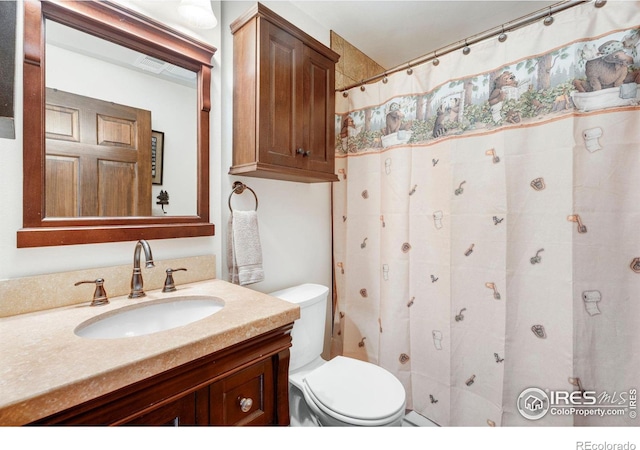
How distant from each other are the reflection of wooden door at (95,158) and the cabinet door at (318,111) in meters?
0.70

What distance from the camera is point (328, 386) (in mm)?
1149

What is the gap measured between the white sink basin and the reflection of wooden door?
0.36 meters

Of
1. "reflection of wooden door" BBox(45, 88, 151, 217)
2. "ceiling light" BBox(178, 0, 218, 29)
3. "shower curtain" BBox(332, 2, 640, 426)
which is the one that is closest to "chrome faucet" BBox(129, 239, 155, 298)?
"reflection of wooden door" BBox(45, 88, 151, 217)

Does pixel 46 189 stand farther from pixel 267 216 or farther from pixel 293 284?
pixel 293 284

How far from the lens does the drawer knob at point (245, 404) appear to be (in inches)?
31.6

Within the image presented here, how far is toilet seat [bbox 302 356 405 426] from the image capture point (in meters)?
1.00

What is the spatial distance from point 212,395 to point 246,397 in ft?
0.40

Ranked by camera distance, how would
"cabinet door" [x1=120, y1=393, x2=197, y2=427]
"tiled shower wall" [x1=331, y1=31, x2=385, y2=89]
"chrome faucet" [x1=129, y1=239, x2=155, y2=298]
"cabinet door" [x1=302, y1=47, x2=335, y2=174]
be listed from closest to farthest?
"cabinet door" [x1=120, y1=393, x2=197, y2=427] < "chrome faucet" [x1=129, y1=239, x2=155, y2=298] < "cabinet door" [x1=302, y1=47, x2=335, y2=174] < "tiled shower wall" [x1=331, y1=31, x2=385, y2=89]

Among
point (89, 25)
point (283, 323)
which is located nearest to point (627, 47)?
point (283, 323)

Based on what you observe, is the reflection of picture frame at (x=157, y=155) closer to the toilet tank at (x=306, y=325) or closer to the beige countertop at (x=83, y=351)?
the beige countertop at (x=83, y=351)

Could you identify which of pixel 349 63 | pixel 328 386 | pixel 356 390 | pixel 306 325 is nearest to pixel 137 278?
pixel 306 325

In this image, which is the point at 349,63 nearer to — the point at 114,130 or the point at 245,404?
the point at 114,130

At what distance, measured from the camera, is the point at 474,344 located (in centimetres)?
131
